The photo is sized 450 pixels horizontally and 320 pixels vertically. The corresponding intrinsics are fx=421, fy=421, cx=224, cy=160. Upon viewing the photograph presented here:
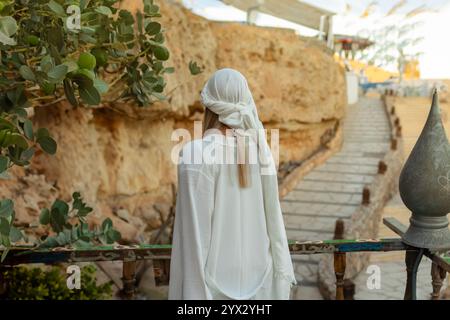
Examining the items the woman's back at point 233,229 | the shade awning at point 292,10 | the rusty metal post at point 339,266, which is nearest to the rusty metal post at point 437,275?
the rusty metal post at point 339,266

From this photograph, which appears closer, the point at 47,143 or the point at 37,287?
the point at 47,143

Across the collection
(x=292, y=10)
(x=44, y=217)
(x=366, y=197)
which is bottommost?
(x=366, y=197)

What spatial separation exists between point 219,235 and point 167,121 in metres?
8.28

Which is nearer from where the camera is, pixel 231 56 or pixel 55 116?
pixel 55 116

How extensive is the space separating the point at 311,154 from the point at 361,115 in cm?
652

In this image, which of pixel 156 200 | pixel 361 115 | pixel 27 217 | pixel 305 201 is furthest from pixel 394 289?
pixel 361 115

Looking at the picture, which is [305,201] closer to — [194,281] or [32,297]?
[32,297]

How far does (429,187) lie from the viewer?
224 centimetres

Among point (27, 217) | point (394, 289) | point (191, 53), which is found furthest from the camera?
point (191, 53)

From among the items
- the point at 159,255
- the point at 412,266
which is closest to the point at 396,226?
the point at 412,266

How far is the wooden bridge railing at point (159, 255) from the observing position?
7.50ft

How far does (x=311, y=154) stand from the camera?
14.7 meters

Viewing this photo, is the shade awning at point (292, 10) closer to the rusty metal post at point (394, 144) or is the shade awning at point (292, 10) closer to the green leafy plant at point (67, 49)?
the rusty metal post at point (394, 144)

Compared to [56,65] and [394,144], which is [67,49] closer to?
[56,65]
